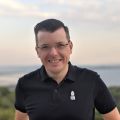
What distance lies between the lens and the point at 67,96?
2385mm

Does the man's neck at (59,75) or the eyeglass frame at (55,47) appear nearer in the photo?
the eyeglass frame at (55,47)

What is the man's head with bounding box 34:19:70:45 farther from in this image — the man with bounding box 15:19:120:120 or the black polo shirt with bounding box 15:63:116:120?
the black polo shirt with bounding box 15:63:116:120

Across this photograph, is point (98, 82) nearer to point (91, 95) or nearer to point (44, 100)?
point (91, 95)

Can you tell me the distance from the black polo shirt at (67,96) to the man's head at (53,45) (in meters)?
0.11

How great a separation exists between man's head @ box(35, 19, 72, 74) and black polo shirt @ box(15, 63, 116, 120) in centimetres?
11

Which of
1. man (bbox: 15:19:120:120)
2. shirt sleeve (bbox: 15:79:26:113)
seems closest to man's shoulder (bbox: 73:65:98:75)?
man (bbox: 15:19:120:120)

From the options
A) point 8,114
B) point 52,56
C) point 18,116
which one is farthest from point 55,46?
point 8,114

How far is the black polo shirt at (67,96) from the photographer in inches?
93.0

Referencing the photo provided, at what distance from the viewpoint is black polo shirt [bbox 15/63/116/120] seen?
7.75 feet

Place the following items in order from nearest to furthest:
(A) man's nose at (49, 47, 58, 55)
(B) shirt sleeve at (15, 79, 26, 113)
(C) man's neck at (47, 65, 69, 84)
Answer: (A) man's nose at (49, 47, 58, 55)
(C) man's neck at (47, 65, 69, 84)
(B) shirt sleeve at (15, 79, 26, 113)

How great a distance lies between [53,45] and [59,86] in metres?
0.23

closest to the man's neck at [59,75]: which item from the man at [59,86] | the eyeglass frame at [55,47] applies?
the man at [59,86]

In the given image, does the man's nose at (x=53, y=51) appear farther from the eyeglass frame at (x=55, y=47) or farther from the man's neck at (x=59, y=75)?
the man's neck at (x=59, y=75)

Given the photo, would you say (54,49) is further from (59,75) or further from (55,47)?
(59,75)
